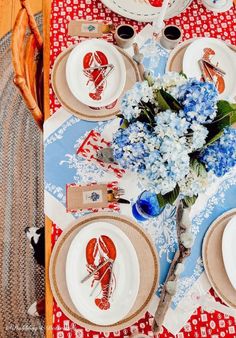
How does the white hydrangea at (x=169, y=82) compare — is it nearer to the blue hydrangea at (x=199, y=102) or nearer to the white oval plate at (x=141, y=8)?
the blue hydrangea at (x=199, y=102)

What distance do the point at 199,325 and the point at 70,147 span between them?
66 cm

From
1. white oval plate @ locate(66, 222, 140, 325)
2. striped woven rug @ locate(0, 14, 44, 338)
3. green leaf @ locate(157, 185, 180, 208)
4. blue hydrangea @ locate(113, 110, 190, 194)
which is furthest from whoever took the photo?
striped woven rug @ locate(0, 14, 44, 338)

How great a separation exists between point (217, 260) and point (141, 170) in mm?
490

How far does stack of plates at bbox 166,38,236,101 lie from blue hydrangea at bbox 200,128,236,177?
1.85ft

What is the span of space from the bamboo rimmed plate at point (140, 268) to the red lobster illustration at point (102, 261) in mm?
56

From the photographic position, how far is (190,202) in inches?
42.8

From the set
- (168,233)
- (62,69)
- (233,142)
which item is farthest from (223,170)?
(62,69)

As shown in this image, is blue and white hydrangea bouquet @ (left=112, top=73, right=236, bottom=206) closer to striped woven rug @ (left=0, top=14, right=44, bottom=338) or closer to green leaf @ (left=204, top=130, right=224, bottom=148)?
green leaf @ (left=204, top=130, right=224, bottom=148)

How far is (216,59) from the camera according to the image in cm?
156

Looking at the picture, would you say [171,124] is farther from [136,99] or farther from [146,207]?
[146,207]

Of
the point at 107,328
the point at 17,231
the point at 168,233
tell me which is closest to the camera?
the point at 107,328

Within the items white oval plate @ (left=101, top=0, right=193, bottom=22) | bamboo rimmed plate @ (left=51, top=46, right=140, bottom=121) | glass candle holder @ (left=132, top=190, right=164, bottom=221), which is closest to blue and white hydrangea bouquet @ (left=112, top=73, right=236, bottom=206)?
glass candle holder @ (left=132, top=190, right=164, bottom=221)

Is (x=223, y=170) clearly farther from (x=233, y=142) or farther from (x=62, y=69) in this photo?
(x=62, y=69)

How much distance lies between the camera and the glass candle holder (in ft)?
4.39
